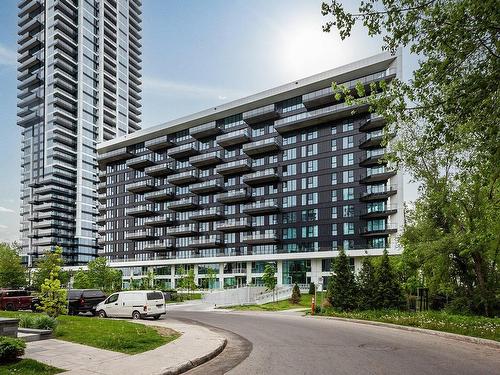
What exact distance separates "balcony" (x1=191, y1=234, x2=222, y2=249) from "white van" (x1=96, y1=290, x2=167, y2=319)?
185ft

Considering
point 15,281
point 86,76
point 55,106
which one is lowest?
point 15,281

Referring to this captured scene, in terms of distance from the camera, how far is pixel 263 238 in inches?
3034

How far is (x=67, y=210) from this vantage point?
141750mm

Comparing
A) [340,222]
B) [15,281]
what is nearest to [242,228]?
[340,222]

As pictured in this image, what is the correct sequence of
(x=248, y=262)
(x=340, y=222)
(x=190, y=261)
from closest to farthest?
1. (x=340, y=222)
2. (x=248, y=262)
3. (x=190, y=261)

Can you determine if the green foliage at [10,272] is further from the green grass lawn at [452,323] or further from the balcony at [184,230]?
the green grass lawn at [452,323]

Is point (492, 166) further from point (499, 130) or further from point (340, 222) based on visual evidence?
point (340, 222)

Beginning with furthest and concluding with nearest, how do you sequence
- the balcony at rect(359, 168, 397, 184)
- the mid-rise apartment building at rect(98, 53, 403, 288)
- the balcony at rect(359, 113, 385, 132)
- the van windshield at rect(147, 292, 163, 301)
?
the mid-rise apartment building at rect(98, 53, 403, 288), the balcony at rect(359, 113, 385, 132), the balcony at rect(359, 168, 397, 184), the van windshield at rect(147, 292, 163, 301)

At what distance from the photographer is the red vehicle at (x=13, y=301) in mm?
33750

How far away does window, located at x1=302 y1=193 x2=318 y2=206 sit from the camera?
75375 mm

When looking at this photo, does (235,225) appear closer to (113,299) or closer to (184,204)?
(184,204)

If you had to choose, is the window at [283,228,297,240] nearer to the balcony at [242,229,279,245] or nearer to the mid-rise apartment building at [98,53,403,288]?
the mid-rise apartment building at [98,53,403,288]

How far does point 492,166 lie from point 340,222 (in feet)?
196

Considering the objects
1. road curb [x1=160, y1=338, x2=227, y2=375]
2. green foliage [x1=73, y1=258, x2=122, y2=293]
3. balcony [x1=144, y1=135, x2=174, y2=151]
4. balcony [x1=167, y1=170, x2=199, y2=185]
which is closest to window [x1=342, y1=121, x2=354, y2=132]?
balcony [x1=167, y1=170, x2=199, y2=185]
